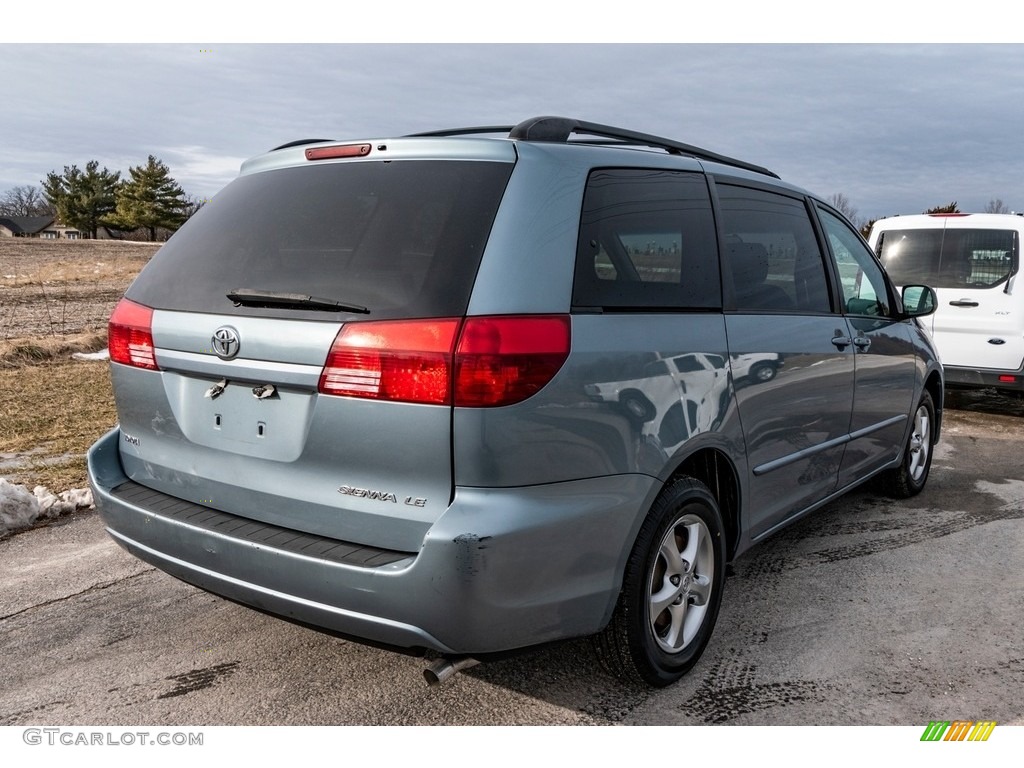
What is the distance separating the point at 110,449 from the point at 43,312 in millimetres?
17840

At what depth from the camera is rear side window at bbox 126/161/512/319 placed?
2.48 m

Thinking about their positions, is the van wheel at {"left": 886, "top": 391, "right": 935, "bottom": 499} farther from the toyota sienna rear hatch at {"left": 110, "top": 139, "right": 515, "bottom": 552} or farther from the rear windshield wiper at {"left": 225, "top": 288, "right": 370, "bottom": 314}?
the rear windshield wiper at {"left": 225, "top": 288, "right": 370, "bottom": 314}

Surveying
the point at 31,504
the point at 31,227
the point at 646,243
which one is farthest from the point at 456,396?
the point at 31,227

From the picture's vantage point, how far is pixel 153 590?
3898 mm

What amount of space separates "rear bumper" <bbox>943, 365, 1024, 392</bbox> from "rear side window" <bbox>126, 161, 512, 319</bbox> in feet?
24.6

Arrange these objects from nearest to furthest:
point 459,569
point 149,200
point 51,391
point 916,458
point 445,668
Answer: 1. point 459,569
2. point 445,668
3. point 916,458
4. point 51,391
5. point 149,200

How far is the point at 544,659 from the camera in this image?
3.30 m

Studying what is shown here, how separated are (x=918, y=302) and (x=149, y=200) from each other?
84.4 meters

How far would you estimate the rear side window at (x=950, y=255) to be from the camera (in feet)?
28.4

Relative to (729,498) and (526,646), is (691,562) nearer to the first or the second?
(729,498)

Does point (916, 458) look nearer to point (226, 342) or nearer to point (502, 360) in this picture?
point (502, 360)

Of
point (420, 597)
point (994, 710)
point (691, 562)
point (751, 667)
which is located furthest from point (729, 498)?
point (420, 597)

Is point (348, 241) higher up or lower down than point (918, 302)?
higher up
